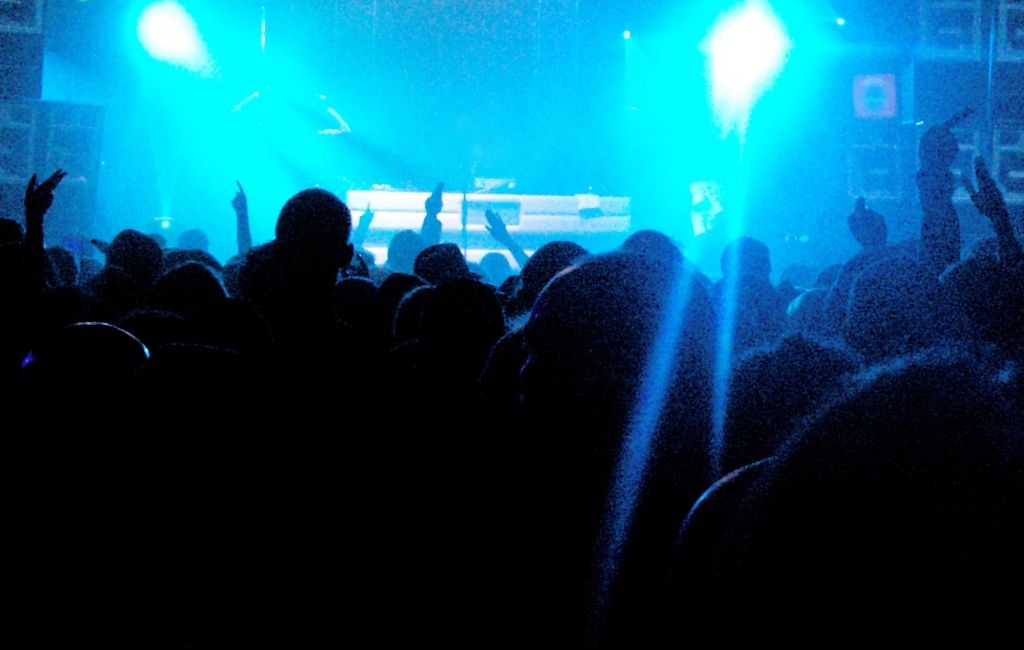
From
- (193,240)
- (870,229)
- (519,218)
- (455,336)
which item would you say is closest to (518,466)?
(455,336)

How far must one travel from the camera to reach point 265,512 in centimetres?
202

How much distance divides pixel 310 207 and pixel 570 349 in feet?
5.50

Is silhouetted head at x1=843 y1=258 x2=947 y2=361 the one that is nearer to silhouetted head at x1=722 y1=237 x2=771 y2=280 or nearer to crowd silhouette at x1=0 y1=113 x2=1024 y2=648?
crowd silhouette at x1=0 y1=113 x2=1024 y2=648

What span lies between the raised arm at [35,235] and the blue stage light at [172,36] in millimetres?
12938

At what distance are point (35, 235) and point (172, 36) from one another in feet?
45.3

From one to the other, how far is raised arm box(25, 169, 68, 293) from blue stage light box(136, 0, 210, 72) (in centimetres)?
1294

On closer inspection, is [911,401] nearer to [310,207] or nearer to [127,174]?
[310,207]

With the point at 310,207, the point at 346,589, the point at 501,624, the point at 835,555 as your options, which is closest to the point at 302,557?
the point at 346,589

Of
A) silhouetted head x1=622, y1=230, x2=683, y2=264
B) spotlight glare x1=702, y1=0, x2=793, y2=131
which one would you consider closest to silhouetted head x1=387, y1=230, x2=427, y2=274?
silhouetted head x1=622, y1=230, x2=683, y2=264

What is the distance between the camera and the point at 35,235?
3.75 metres

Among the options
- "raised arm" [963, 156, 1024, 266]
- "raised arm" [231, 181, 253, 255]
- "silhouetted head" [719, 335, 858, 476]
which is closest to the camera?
"silhouetted head" [719, 335, 858, 476]

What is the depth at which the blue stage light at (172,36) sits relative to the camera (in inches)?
605

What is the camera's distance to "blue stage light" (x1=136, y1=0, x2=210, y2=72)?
15359 mm

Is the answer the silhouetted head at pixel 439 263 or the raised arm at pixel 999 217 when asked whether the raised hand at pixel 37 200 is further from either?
the raised arm at pixel 999 217
